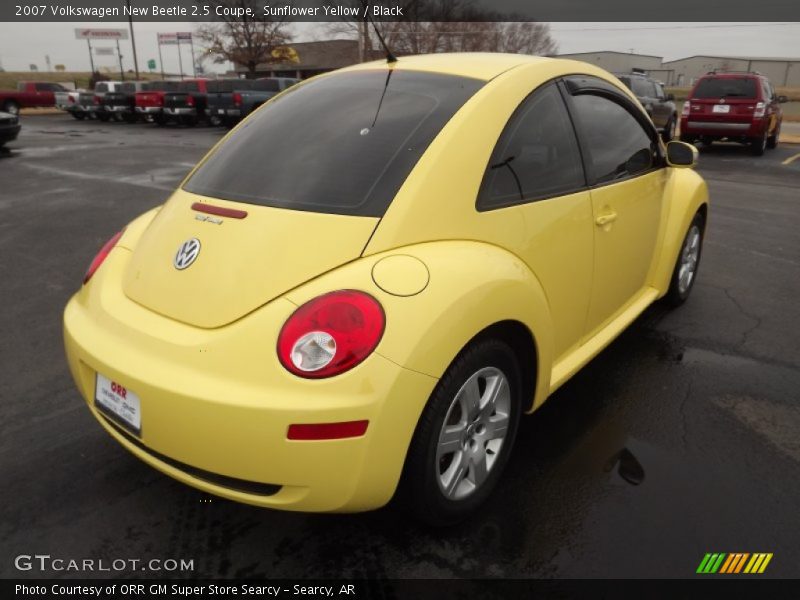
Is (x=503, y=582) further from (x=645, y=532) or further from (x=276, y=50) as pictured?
(x=276, y=50)

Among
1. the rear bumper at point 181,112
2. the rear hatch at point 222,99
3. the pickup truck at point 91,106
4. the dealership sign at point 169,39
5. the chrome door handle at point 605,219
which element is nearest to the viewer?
the chrome door handle at point 605,219

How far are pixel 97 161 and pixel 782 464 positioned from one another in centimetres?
1397

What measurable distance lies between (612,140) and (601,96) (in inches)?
9.3

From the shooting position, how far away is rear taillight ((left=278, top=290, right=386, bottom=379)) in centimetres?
184

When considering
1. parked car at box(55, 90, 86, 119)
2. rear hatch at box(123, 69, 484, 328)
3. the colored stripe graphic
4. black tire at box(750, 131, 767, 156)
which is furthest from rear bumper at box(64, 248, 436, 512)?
parked car at box(55, 90, 86, 119)

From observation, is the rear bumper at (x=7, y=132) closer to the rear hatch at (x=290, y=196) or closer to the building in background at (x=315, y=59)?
the rear hatch at (x=290, y=196)

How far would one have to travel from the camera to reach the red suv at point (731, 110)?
1409 cm

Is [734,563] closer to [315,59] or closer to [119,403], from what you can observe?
[119,403]

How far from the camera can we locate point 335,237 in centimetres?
209

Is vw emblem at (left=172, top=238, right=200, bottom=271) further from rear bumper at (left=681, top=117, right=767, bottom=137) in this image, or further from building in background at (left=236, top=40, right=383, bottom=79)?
building in background at (left=236, top=40, right=383, bottom=79)

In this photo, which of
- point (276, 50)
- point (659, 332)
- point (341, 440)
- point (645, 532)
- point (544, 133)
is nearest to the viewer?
point (341, 440)

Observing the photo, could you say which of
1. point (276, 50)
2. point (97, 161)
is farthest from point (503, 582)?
point (276, 50)

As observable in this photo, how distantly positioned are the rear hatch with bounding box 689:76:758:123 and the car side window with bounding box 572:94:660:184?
12.6m

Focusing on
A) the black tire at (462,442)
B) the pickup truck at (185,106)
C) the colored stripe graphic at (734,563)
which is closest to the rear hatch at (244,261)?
the black tire at (462,442)
